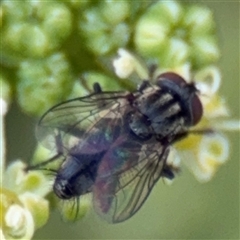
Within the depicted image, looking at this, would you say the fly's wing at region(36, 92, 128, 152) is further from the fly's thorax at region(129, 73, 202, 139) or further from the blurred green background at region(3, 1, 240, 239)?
the blurred green background at region(3, 1, 240, 239)

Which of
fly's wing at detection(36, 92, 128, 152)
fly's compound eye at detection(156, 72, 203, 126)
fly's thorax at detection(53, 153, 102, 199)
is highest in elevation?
fly's compound eye at detection(156, 72, 203, 126)

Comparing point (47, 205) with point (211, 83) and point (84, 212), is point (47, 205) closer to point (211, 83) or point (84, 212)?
point (84, 212)

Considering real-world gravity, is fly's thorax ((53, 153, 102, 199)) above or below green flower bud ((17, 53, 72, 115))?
below

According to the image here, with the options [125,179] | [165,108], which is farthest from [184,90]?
[125,179]

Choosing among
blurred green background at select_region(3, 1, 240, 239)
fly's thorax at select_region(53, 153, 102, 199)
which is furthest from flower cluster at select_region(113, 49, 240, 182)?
fly's thorax at select_region(53, 153, 102, 199)

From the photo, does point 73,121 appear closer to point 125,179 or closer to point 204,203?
point 125,179

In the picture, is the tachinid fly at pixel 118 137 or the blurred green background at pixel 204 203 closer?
the tachinid fly at pixel 118 137

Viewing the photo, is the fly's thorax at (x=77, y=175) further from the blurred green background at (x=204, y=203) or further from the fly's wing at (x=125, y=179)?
the blurred green background at (x=204, y=203)

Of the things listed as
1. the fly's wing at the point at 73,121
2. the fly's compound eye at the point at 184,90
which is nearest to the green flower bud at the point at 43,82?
the fly's wing at the point at 73,121
